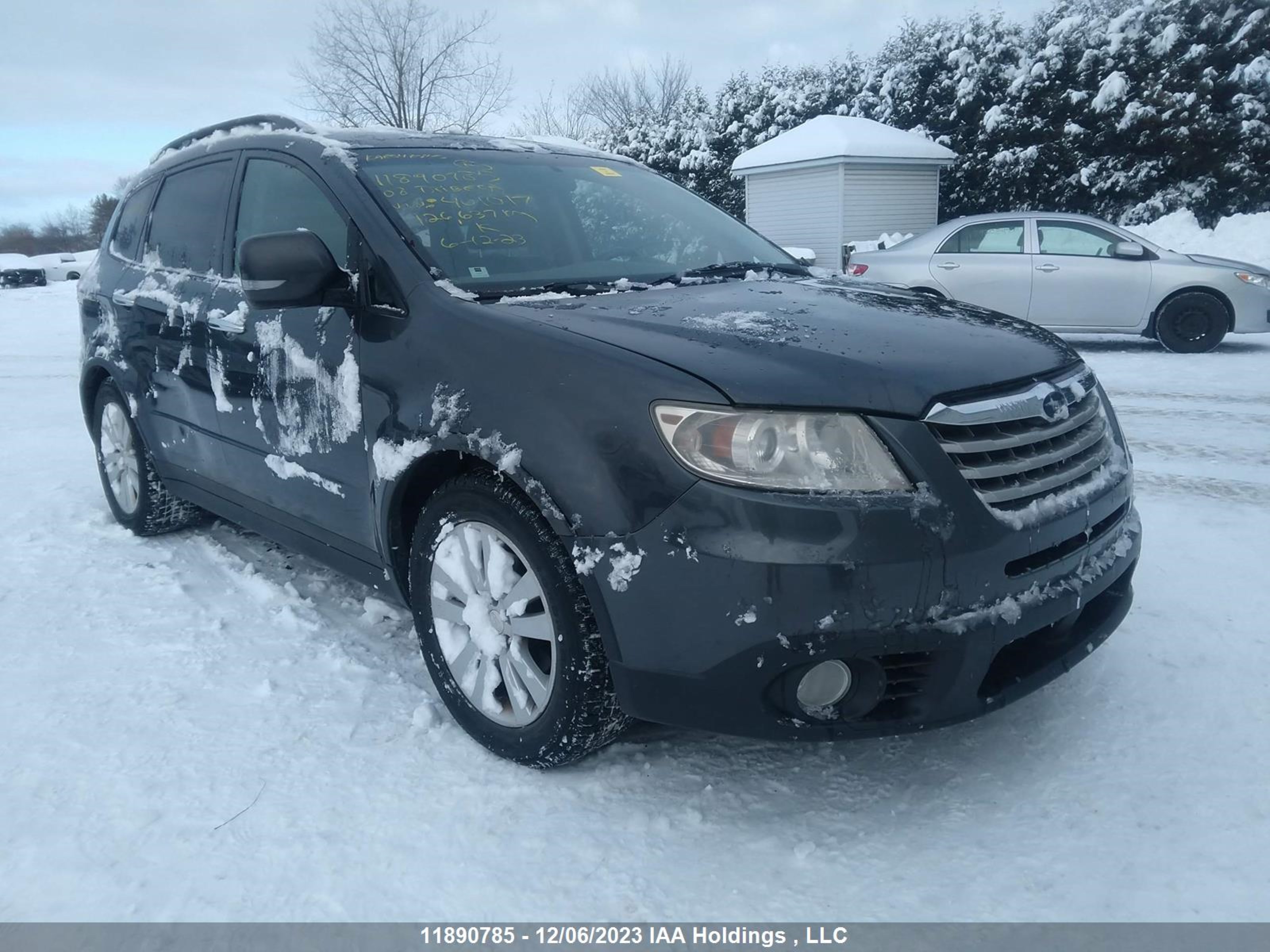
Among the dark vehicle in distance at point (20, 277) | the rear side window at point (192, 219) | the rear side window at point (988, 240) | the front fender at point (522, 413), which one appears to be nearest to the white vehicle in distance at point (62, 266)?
the dark vehicle in distance at point (20, 277)

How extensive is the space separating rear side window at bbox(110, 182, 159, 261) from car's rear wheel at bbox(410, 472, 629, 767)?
2807 mm

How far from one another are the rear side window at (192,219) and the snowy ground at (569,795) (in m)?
1.42

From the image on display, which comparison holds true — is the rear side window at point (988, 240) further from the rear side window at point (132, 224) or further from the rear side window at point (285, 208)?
the rear side window at point (285, 208)

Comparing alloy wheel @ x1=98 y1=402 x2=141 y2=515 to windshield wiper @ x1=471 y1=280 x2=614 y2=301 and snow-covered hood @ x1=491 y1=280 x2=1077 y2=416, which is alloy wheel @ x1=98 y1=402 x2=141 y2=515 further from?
snow-covered hood @ x1=491 y1=280 x2=1077 y2=416

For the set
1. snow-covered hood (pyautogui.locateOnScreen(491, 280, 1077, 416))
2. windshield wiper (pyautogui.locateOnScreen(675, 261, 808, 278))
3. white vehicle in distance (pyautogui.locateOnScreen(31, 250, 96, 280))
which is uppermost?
white vehicle in distance (pyautogui.locateOnScreen(31, 250, 96, 280))

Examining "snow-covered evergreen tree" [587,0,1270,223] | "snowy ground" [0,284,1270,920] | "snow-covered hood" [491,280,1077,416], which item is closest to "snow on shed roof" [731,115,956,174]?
"snow-covered evergreen tree" [587,0,1270,223]

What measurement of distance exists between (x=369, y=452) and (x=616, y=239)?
1.15m

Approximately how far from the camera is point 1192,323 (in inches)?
379

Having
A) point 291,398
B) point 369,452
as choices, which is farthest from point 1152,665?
point 291,398

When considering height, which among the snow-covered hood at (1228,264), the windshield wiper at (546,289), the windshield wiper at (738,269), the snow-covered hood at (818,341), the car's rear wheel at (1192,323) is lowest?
the car's rear wheel at (1192,323)

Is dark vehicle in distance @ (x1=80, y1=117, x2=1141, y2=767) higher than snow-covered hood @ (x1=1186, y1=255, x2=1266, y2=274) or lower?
lower

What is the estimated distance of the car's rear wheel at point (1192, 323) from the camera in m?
9.47

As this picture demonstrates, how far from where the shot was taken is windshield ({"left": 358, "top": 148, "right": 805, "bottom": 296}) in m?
2.97
